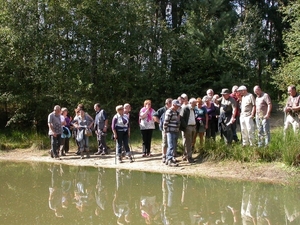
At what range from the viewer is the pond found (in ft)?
19.0

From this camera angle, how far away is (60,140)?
12.5m

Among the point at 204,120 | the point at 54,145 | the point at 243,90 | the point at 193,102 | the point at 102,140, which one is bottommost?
the point at 54,145

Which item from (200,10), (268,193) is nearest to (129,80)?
(200,10)

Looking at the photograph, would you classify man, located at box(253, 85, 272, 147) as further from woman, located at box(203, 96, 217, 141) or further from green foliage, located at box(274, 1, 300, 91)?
green foliage, located at box(274, 1, 300, 91)

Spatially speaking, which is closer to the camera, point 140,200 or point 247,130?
point 140,200

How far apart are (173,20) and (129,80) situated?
22.5 ft

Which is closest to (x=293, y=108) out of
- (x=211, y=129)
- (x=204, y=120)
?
(x=204, y=120)

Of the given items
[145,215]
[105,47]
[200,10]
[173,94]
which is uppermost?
[200,10]

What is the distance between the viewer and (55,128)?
12.1 metres

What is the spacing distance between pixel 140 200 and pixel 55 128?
6057mm

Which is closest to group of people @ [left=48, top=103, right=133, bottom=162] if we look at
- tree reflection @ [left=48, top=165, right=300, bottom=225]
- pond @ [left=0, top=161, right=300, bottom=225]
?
pond @ [left=0, top=161, right=300, bottom=225]

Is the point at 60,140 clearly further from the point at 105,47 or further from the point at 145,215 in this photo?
the point at 145,215

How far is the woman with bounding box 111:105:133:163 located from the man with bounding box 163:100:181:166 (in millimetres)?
1431

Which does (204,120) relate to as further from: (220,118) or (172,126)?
(172,126)
